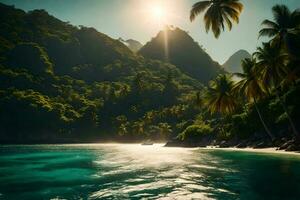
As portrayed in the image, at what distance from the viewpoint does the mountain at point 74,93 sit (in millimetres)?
115750

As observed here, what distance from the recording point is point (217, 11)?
105ft

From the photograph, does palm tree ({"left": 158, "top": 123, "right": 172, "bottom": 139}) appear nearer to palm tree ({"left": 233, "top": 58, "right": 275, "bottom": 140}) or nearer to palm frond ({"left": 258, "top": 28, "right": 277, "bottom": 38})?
palm tree ({"left": 233, "top": 58, "right": 275, "bottom": 140})

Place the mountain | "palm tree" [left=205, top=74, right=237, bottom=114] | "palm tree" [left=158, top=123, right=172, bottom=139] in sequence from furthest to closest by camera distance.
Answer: the mountain < "palm tree" [left=158, top=123, right=172, bottom=139] < "palm tree" [left=205, top=74, right=237, bottom=114]

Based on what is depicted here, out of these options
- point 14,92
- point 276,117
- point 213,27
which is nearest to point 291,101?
point 276,117

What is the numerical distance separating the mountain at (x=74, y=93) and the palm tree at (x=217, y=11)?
75.1 meters

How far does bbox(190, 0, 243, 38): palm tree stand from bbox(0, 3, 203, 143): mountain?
75137 mm

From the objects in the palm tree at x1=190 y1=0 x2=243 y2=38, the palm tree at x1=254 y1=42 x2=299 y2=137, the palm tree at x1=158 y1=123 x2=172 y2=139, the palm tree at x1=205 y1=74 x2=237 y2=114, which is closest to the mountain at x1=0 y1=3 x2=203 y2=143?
the palm tree at x1=158 y1=123 x2=172 y2=139

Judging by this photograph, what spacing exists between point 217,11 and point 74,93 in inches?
4533

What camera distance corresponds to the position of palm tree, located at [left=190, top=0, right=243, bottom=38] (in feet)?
105

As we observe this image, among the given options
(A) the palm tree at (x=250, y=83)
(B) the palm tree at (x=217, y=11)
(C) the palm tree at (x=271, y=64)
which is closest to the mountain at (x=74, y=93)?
(A) the palm tree at (x=250, y=83)

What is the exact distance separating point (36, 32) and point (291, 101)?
168375 millimetres

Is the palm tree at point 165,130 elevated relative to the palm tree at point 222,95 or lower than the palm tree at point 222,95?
lower

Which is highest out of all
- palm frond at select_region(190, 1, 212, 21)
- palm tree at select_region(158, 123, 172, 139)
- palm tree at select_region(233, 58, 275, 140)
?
palm frond at select_region(190, 1, 212, 21)

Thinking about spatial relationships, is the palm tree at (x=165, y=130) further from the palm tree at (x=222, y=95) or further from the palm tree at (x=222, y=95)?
the palm tree at (x=222, y=95)
